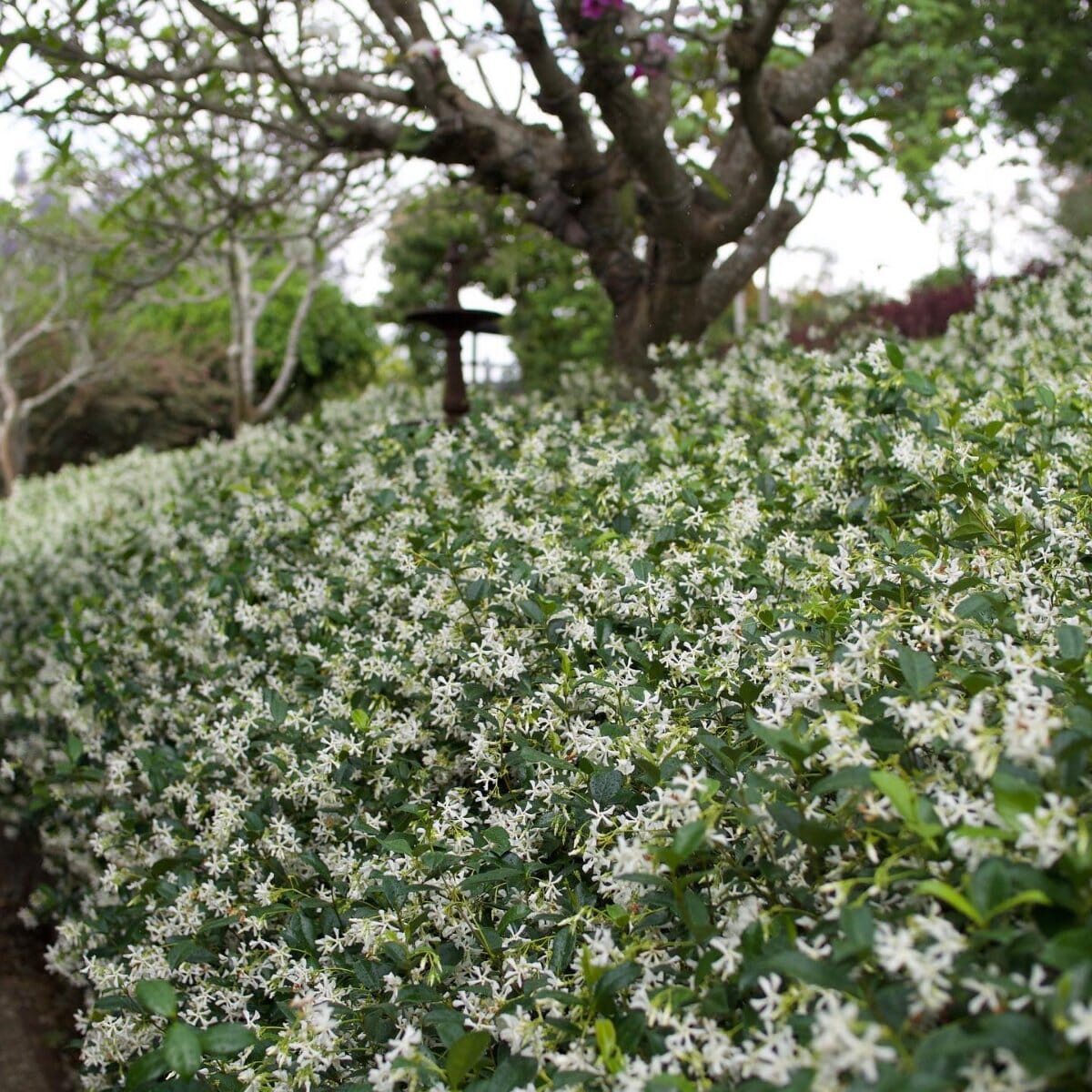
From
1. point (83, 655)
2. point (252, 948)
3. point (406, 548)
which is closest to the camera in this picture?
point (252, 948)

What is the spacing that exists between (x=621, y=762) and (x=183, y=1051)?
2.21 feet

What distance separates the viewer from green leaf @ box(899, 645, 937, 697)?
1.25 meters

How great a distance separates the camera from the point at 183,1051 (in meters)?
1.21

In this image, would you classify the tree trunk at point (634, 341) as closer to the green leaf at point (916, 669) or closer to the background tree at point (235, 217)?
the background tree at point (235, 217)

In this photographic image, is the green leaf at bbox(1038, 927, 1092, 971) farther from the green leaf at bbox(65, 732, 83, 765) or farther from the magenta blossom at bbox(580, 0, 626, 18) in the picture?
the magenta blossom at bbox(580, 0, 626, 18)

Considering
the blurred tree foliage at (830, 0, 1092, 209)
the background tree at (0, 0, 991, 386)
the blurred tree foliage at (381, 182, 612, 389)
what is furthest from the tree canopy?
the blurred tree foliage at (381, 182, 612, 389)

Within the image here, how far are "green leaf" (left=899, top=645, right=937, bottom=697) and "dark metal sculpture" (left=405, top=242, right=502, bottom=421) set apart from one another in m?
3.71

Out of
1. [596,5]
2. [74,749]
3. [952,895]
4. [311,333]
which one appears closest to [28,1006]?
[74,749]

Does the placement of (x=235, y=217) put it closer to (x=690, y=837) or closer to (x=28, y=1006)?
(x=28, y=1006)

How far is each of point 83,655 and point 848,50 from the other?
14.7ft

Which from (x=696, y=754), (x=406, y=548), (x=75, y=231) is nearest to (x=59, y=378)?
(x=75, y=231)

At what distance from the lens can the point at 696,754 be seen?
1.53 metres

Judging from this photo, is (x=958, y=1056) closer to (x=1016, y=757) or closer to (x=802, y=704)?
(x=1016, y=757)

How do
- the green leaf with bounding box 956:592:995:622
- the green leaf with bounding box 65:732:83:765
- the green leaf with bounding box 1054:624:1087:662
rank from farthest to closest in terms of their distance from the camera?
the green leaf with bounding box 65:732:83:765, the green leaf with bounding box 956:592:995:622, the green leaf with bounding box 1054:624:1087:662
